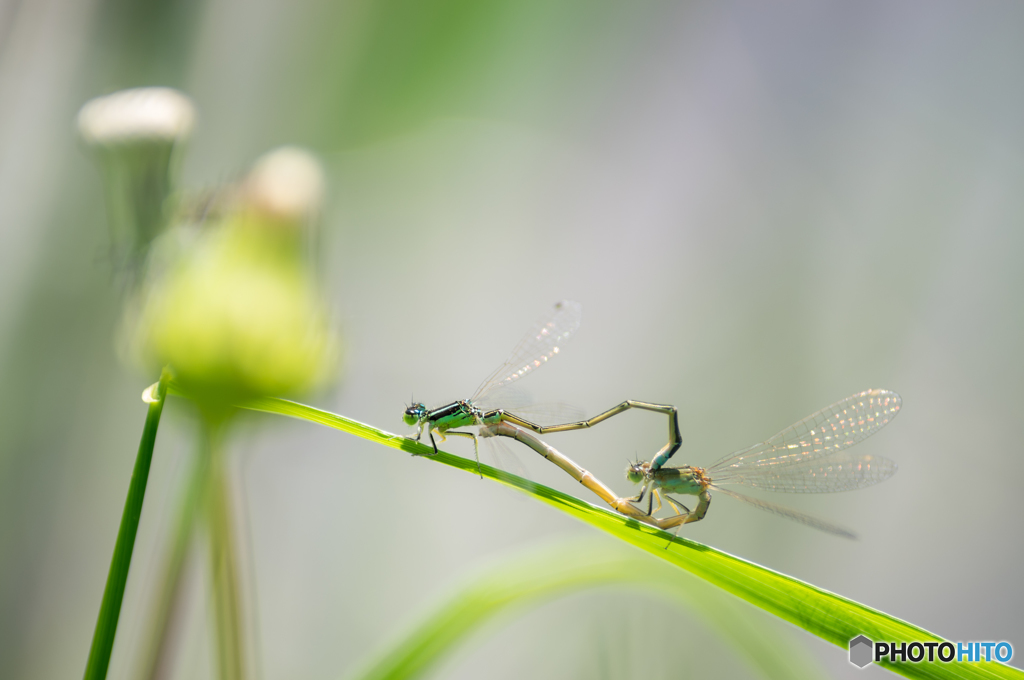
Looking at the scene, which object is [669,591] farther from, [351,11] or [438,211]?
[351,11]

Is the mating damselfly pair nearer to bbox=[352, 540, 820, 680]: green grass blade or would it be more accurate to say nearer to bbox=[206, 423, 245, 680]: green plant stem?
bbox=[352, 540, 820, 680]: green grass blade

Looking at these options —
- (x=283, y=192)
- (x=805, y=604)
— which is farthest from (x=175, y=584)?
(x=805, y=604)

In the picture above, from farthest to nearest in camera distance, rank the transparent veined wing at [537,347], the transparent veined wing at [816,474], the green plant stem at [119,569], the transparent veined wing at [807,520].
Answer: the transparent veined wing at [537,347] → the transparent veined wing at [816,474] → the transparent veined wing at [807,520] → the green plant stem at [119,569]

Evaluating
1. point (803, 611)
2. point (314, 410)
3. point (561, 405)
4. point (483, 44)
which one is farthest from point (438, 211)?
point (803, 611)

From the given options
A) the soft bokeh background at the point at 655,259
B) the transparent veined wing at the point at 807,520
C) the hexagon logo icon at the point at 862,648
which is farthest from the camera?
the soft bokeh background at the point at 655,259

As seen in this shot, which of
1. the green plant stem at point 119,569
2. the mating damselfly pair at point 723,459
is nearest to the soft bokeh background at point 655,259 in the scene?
the mating damselfly pair at point 723,459

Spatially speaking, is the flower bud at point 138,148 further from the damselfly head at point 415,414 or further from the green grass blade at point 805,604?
the damselfly head at point 415,414

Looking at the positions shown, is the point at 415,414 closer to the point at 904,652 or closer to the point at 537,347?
the point at 537,347
